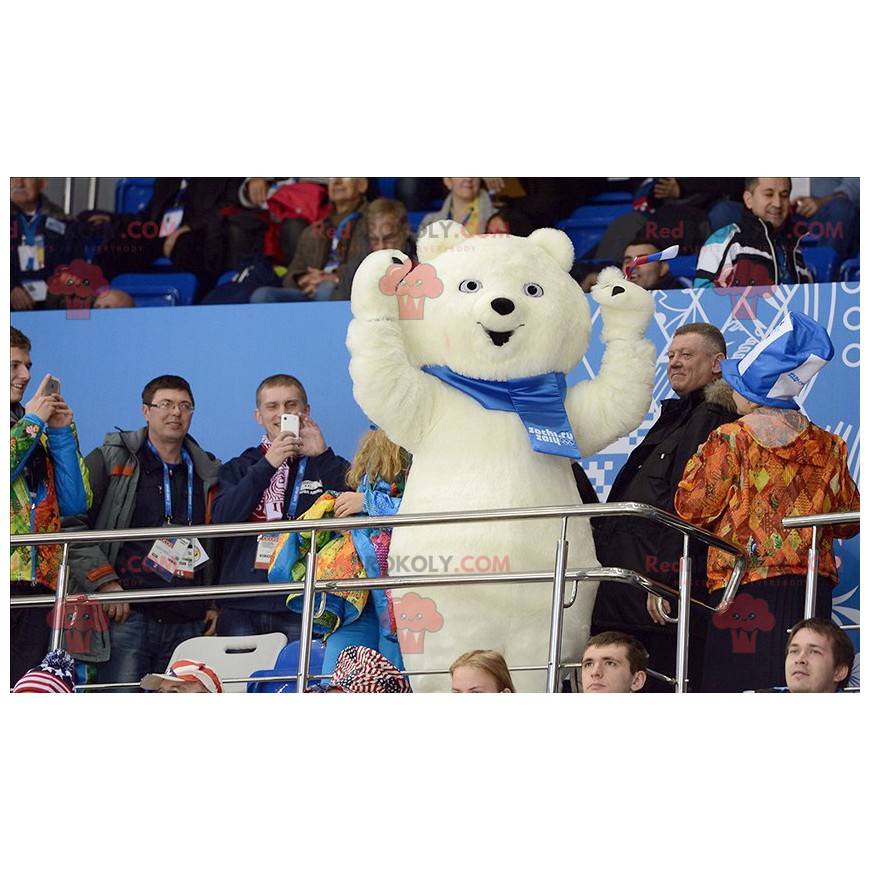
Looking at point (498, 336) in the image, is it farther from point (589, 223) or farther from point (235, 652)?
point (235, 652)

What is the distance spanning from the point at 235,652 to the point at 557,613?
4.29 ft

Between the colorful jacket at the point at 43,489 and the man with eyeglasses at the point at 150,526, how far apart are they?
7 cm

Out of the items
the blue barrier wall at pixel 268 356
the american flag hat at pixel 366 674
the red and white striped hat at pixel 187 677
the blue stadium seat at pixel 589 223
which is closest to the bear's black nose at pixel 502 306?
the blue barrier wall at pixel 268 356

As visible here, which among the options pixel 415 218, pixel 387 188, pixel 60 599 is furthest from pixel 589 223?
pixel 60 599

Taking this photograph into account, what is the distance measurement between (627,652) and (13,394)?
2221mm

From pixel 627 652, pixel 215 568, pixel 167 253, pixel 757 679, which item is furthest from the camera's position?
pixel 167 253

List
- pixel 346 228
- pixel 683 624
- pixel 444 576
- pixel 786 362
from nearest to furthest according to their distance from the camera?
1. pixel 683 624
2. pixel 444 576
3. pixel 786 362
4. pixel 346 228

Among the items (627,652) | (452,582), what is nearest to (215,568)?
(452,582)

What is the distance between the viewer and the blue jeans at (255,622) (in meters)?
5.46

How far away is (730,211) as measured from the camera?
18.6ft

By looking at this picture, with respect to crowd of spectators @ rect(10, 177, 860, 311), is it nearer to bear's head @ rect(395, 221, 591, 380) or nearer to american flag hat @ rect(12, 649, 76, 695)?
bear's head @ rect(395, 221, 591, 380)

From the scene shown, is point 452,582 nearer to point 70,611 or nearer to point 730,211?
point 70,611

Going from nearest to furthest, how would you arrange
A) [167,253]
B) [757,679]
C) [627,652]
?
1. [627,652]
2. [757,679]
3. [167,253]

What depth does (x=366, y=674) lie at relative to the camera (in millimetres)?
4949
